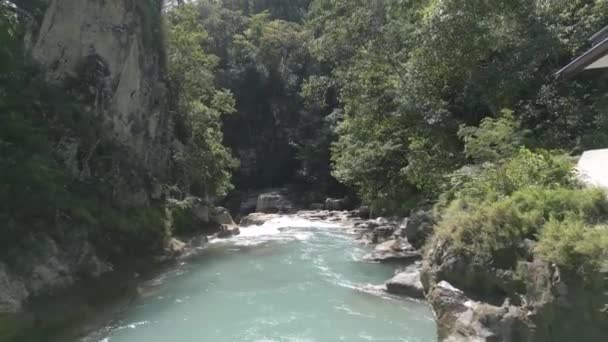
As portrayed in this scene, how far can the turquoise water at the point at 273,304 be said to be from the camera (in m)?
9.24

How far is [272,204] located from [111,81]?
20402 mm

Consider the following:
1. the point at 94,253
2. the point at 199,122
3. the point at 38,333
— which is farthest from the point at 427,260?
the point at 199,122

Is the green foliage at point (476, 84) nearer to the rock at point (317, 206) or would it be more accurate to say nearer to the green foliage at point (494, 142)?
the green foliage at point (494, 142)

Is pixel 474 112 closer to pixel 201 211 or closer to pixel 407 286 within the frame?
pixel 407 286

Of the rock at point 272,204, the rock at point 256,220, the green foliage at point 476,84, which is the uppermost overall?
the green foliage at point 476,84

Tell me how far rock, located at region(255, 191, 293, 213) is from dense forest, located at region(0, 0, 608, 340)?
332 inches

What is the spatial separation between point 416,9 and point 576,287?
47.7 ft

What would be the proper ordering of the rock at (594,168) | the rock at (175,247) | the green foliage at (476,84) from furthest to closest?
the rock at (175,247), the green foliage at (476,84), the rock at (594,168)

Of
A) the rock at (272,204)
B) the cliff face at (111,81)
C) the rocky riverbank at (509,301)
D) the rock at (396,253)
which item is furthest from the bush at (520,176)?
the rock at (272,204)

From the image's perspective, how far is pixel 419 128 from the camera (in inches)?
634

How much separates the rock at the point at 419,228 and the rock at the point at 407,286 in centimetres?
321

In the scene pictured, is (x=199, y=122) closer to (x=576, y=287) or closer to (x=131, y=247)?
(x=131, y=247)

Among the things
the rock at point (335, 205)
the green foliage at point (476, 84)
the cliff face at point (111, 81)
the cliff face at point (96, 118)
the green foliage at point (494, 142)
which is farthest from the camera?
the rock at point (335, 205)

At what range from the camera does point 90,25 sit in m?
17.0
